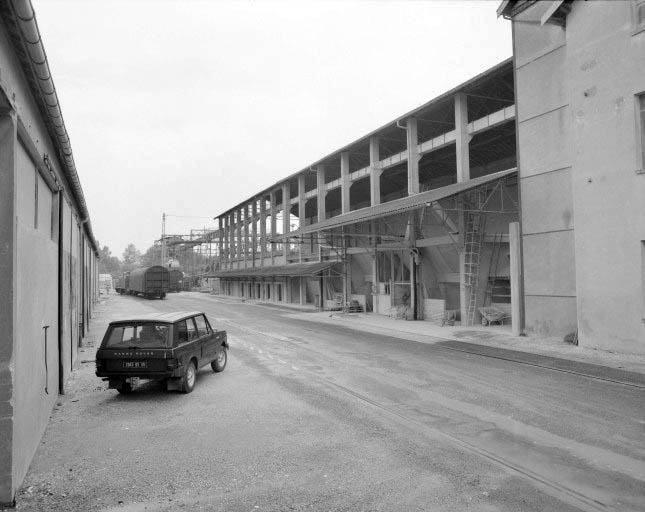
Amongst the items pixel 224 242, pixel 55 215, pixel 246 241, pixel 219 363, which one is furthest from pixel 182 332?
pixel 224 242

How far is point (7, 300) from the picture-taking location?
5.20m

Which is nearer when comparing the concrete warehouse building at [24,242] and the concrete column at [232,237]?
the concrete warehouse building at [24,242]

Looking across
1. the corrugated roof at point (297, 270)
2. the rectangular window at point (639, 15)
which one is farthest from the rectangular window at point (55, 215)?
the corrugated roof at point (297, 270)

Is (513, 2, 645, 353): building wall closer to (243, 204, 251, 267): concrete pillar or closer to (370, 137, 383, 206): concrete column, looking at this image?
(370, 137, 383, 206): concrete column

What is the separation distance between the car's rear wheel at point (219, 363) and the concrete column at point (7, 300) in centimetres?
675

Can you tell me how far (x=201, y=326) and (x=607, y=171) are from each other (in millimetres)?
12485

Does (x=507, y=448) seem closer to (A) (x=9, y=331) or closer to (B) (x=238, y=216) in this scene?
(A) (x=9, y=331)

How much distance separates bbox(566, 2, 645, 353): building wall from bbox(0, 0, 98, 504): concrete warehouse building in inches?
561

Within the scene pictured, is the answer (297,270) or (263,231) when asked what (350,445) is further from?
(263,231)

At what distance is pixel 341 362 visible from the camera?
13180 millimetres

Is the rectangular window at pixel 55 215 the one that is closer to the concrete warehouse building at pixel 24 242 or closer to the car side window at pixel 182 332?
the concrete warehouse building at pixel 24 242

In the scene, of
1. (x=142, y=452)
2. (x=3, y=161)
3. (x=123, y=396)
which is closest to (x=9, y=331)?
(x=3, y=161)

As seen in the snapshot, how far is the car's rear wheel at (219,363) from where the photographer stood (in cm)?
1193

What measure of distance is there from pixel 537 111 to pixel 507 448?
14.4 meters
